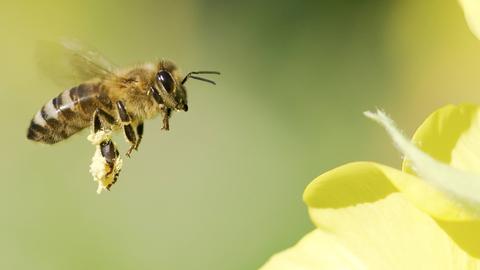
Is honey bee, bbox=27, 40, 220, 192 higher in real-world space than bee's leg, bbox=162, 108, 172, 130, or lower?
higher

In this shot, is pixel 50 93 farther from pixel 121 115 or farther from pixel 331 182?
pixel 331 182

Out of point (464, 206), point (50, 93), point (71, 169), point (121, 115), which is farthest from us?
point (50, 93)

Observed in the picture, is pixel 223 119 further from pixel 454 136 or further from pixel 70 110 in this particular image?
pixel 454 136

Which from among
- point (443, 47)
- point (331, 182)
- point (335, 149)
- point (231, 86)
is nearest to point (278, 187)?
point (335, 149)

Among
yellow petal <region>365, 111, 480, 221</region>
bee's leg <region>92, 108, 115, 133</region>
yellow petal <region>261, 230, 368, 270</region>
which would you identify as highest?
bee's leg <region>92, 108, 115, 133</region>

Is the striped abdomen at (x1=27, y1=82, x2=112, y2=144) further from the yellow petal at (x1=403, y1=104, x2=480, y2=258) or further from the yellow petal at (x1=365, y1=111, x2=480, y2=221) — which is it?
the yellow petal at (x1=365, y1=111, x2=480, y2=221)

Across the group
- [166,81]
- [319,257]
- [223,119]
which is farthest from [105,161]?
[223,119]

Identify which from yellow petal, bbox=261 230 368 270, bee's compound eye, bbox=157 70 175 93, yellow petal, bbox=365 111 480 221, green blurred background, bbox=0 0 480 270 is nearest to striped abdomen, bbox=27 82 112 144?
bee's compound eye, bbox=157 70 175 93

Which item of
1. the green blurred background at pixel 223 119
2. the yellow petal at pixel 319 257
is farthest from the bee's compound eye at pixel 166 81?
the green blurred background at pixel 223 119
